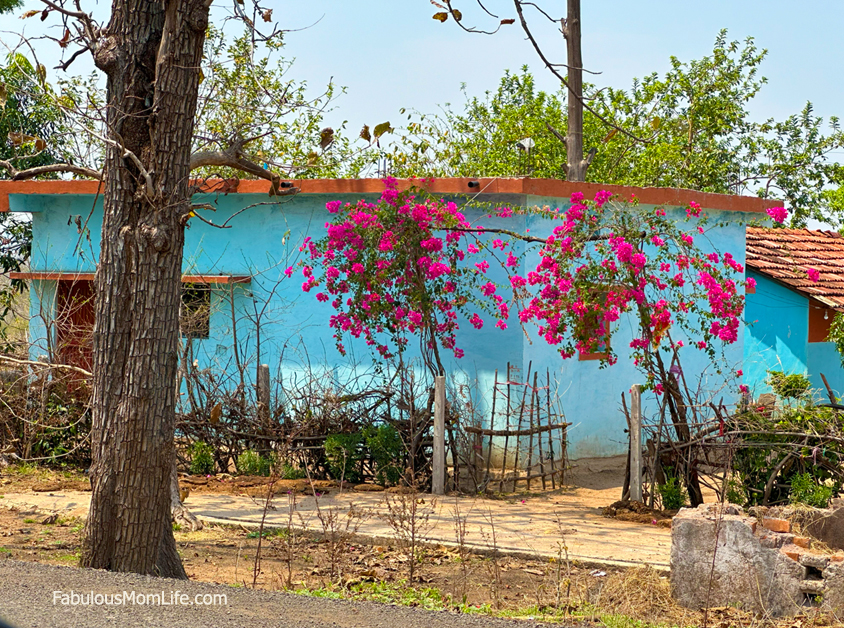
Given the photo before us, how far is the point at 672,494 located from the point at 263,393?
456cm

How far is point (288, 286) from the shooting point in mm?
12188

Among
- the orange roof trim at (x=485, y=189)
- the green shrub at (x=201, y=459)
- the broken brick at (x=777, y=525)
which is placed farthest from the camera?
the green shrub at (x=201, y=459)

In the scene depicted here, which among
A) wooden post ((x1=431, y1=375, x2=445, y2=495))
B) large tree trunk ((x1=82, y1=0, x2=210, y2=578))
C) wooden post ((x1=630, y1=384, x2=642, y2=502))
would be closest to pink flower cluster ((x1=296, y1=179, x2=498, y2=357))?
wooden post ((x1=431, y1=375, x2=445, y2=495))

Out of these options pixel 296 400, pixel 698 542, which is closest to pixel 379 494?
pixel 296 400

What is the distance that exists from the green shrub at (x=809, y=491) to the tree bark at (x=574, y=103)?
8.16m

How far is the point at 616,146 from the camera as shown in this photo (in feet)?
75.9

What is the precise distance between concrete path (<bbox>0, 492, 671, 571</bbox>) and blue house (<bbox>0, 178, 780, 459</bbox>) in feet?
6.08

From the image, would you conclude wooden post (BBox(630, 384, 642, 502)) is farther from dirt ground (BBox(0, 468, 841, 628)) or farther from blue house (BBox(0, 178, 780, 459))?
dirt ground (BBox(0, 468, 841, 628))

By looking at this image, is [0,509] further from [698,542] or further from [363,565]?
[698,542]

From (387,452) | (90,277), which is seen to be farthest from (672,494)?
(90,277)

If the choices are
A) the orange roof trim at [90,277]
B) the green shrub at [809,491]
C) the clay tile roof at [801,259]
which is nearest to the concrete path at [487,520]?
the green shrub at [809,491]

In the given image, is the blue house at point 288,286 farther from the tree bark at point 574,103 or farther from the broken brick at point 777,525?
the broken brick at point 777,525

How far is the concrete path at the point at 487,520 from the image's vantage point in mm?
7375

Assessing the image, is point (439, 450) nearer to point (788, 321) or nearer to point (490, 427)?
point (490, 427)
